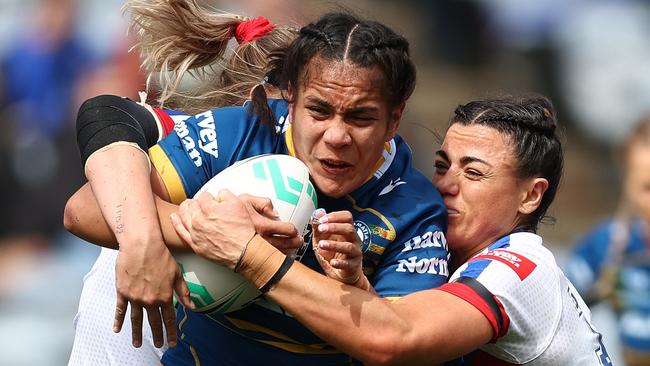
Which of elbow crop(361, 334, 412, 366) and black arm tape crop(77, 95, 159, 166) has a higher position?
black arm tape crop(77, 95, 159, 166)

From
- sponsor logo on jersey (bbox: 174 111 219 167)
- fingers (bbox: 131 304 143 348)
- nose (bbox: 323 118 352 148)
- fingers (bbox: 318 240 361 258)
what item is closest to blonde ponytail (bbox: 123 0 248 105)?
sponsor logo on jersey (bbox: 174 111 219 167)

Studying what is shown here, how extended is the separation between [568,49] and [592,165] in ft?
3.38

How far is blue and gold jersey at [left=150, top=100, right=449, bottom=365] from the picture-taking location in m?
3.88

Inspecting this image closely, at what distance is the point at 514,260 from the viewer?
395 cm

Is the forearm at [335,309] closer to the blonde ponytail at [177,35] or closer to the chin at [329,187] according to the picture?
the chin at [329,187]

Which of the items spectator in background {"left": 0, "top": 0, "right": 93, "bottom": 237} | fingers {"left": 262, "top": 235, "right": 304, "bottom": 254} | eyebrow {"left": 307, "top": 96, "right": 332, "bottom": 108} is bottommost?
spectator in background {"left": 0, "top": 0, "right": 93, "bottom": 237}

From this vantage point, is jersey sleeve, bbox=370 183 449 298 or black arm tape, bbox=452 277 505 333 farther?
jersey sleeve, bbox=370 183 449 298

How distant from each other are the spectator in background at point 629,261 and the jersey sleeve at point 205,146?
143 inches

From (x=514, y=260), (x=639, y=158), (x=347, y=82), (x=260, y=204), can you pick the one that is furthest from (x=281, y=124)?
(x=639, y=158)

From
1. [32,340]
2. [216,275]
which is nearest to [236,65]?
[216,275]

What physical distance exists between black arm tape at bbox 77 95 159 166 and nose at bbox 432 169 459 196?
0.93 m

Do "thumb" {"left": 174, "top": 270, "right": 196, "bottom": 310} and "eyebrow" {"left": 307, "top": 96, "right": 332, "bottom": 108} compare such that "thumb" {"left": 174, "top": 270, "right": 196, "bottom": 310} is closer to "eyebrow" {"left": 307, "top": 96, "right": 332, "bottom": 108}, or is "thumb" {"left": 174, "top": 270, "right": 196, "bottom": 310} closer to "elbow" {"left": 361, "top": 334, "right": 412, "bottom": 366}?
"elbow" {"left": 361, "top": 334, "right": 412, "bottom": 366}

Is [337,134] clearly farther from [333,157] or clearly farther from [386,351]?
[386,351]

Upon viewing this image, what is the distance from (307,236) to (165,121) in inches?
26.2
